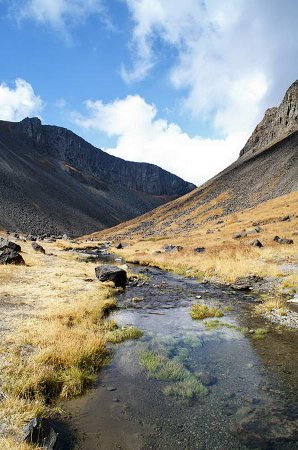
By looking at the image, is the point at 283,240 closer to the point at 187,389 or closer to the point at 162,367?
the point at 162,367

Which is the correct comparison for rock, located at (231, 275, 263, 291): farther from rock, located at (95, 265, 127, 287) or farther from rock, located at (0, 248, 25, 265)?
rock, located at (0, 248, 25, 265)

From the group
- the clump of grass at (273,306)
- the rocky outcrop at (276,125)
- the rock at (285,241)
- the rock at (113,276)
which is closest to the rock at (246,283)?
the clump of grass at (273,306)

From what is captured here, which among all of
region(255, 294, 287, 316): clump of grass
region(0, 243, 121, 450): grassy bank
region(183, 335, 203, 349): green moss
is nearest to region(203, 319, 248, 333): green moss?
region(183, 335, 203, 349): green moss

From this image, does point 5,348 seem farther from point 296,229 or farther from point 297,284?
point 296,229

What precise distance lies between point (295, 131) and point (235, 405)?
140m

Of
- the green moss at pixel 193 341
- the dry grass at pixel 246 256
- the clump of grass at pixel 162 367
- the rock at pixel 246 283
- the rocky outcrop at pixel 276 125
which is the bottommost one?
the green moss at pixel 193 341

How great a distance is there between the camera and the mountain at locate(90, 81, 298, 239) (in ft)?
351

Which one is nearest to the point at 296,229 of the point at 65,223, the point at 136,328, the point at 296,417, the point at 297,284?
the point at 297,284

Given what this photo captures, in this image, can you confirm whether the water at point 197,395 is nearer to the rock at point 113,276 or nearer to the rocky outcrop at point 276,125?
the rock at point 113,276

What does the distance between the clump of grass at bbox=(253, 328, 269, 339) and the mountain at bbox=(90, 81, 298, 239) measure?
74966mm

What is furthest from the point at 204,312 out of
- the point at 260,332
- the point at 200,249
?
the point at 200,249

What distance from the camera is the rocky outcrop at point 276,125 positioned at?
147625 mm

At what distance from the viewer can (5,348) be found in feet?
47.1

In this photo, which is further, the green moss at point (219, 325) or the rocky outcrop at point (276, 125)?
the rocky outcrop at point (276, 125)
